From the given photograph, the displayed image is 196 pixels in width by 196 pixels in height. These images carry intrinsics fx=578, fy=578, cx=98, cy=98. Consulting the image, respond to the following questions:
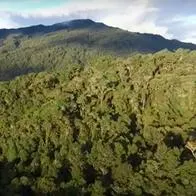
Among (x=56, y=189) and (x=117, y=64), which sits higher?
(x=117, y=64)

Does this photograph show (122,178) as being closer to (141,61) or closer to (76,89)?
(76,89)

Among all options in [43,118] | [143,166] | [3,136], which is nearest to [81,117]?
[43,118]

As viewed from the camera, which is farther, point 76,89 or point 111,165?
point 76,89

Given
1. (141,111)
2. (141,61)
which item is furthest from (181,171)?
(141,61)

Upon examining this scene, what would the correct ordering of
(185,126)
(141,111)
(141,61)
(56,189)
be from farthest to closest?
(141,61)
(141,111)
(185,126)
(56,189)

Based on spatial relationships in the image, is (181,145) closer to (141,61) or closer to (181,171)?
(181,171)

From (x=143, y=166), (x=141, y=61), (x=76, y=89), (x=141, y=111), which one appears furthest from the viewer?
(x=141, y=61)
